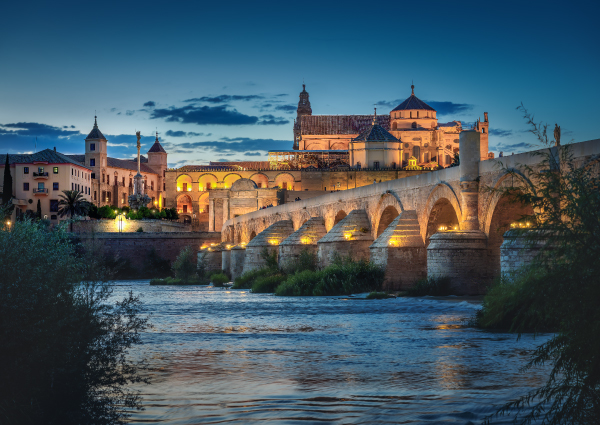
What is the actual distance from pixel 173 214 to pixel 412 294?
211ft

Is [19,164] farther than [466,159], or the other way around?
[19,164]

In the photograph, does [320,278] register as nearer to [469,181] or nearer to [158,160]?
[469,181]

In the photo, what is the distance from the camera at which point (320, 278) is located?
26.9m

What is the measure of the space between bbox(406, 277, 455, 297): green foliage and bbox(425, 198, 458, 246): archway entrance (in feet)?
8.28

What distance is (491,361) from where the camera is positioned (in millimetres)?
10297

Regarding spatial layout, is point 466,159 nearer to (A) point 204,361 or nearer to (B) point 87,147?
(A) point 204,361

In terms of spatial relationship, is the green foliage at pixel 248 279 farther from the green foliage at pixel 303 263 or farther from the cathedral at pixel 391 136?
the cathedral at pixel 391 136

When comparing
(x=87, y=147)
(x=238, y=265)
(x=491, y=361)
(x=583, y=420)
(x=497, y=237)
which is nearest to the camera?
(x=583, y=420)

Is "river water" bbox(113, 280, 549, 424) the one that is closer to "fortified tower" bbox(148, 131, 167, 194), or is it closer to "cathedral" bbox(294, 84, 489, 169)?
"cathedral" bbox(294, 84, 489, 169)

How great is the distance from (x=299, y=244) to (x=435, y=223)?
9648 mm

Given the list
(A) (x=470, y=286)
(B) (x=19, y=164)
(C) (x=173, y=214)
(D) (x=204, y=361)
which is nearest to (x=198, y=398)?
(D) (x=204, y=361)

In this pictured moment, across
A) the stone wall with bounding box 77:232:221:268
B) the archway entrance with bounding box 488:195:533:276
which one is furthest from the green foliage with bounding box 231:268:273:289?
the stone wall with bounding box 77:232:221:268

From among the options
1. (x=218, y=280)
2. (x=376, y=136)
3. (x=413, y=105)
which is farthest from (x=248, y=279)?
(x=413, y=105)

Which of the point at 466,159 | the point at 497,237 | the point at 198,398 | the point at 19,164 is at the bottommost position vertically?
the point at 198,398
